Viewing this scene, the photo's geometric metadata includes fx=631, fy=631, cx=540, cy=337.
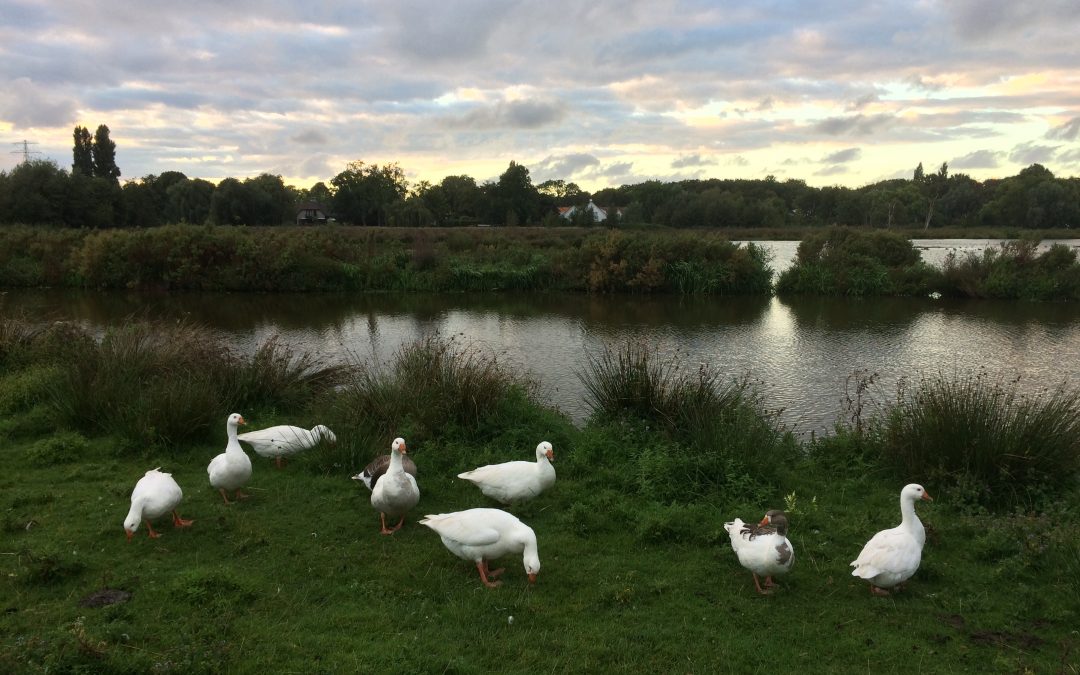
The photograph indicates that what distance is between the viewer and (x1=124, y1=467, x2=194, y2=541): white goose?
19.3ft

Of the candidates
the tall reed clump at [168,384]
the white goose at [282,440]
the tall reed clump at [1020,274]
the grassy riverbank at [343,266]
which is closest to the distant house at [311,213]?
the grassy riverbank at [343,266]

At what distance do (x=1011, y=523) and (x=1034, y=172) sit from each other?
93757mm

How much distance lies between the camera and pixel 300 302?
2919cm

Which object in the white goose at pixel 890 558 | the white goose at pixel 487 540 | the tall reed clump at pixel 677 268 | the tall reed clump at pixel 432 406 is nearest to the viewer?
the white goose at pixel 890 558

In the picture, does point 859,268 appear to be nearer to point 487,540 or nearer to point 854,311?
point 854,311

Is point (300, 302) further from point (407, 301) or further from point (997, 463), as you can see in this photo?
point (997, 463)

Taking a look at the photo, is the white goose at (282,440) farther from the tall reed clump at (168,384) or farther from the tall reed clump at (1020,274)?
the tall reed clump at (1020,274)

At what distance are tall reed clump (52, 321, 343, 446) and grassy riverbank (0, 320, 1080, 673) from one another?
0.07 metres

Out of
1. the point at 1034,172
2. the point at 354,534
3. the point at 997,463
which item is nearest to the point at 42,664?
the point at 354,534

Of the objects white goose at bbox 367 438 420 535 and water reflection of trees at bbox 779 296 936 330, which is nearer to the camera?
white goose at bbox 367 438 420 535

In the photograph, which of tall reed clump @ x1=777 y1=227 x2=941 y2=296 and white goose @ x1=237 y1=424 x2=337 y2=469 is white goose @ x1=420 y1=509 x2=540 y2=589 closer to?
white goose @ x1=237 y1=424 x2=337 y2=469

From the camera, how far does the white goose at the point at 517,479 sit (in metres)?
6.92

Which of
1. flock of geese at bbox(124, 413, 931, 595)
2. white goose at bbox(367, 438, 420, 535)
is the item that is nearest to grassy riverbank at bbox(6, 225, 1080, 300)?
flock of geese at bbox(124, 413, 931, 595)

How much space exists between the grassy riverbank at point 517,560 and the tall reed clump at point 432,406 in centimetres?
4
